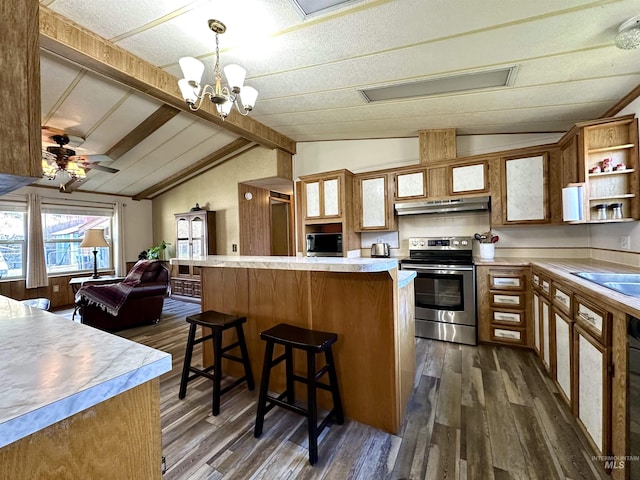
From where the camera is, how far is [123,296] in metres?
3.69

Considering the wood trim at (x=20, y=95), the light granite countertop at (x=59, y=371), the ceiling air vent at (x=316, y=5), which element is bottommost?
the light granite countertop at (x=59, y=371)

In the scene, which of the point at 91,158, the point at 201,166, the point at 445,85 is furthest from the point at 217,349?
the point at 201,166

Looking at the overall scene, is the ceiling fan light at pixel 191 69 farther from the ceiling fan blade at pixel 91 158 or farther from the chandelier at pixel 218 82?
the ceiling fan blade at pixel 91 158

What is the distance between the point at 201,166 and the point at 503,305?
543cm

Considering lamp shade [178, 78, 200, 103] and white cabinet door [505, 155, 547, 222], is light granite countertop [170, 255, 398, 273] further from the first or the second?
white cabinet door [505, 155, 547, 222]

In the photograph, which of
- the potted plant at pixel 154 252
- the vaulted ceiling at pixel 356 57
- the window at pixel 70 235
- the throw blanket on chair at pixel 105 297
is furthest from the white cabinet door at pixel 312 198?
the window at pixel 70 235

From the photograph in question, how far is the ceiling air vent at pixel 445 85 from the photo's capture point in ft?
7.27

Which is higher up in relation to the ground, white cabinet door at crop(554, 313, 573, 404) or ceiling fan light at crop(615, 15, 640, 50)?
ceiling fan light at crop(615, 15, 640, 50)

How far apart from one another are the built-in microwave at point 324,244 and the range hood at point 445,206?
933mm

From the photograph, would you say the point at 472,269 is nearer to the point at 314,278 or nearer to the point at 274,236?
the point at 314,278

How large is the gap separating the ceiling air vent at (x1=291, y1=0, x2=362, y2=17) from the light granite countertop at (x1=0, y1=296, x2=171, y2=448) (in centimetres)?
198

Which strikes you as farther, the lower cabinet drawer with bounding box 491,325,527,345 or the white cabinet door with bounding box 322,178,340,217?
the white cabinet door with bounding box 322,178,340,217

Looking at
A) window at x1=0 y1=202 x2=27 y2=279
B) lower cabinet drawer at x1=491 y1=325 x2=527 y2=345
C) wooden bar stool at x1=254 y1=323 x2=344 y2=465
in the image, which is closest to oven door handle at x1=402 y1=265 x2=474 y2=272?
lower cabinet drawer at x1=491 y1=325 x2=527 y2=345

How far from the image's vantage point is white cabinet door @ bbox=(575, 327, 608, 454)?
4.56 ft
